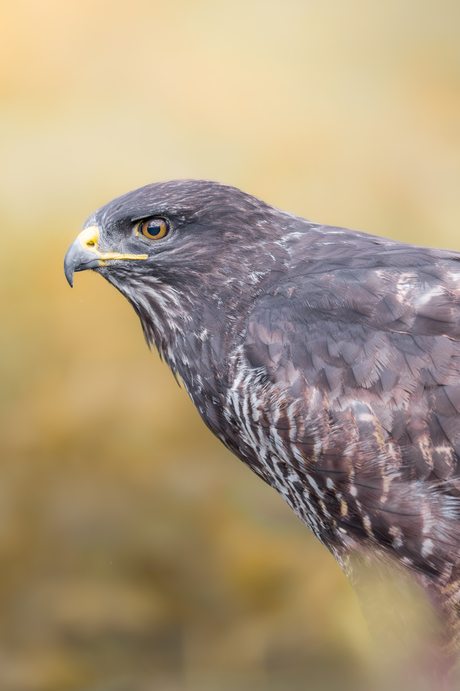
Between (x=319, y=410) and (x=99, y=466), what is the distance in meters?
2.87

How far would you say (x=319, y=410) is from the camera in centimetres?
214

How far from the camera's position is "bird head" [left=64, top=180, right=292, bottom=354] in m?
2.46

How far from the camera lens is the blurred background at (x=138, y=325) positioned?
15.2 feet

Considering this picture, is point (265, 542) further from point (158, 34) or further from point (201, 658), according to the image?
point (158, 34)

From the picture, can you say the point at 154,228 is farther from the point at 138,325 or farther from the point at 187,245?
the point at 138,325

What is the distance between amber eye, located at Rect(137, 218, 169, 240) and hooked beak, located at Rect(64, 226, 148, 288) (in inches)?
5.3

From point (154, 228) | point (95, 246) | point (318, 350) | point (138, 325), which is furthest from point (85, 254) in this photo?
point (138, 325)

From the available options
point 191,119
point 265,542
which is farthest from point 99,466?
point 191,119

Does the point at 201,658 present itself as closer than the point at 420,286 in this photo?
No

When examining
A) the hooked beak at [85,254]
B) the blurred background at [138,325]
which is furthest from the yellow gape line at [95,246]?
the blurred background at [138,325]

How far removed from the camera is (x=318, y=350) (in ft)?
7.17

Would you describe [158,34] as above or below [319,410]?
above

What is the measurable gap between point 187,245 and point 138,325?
7.48ft

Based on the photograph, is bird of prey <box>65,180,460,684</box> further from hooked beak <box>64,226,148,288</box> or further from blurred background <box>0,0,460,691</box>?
blurred background <box>0,0,460,691</box>
